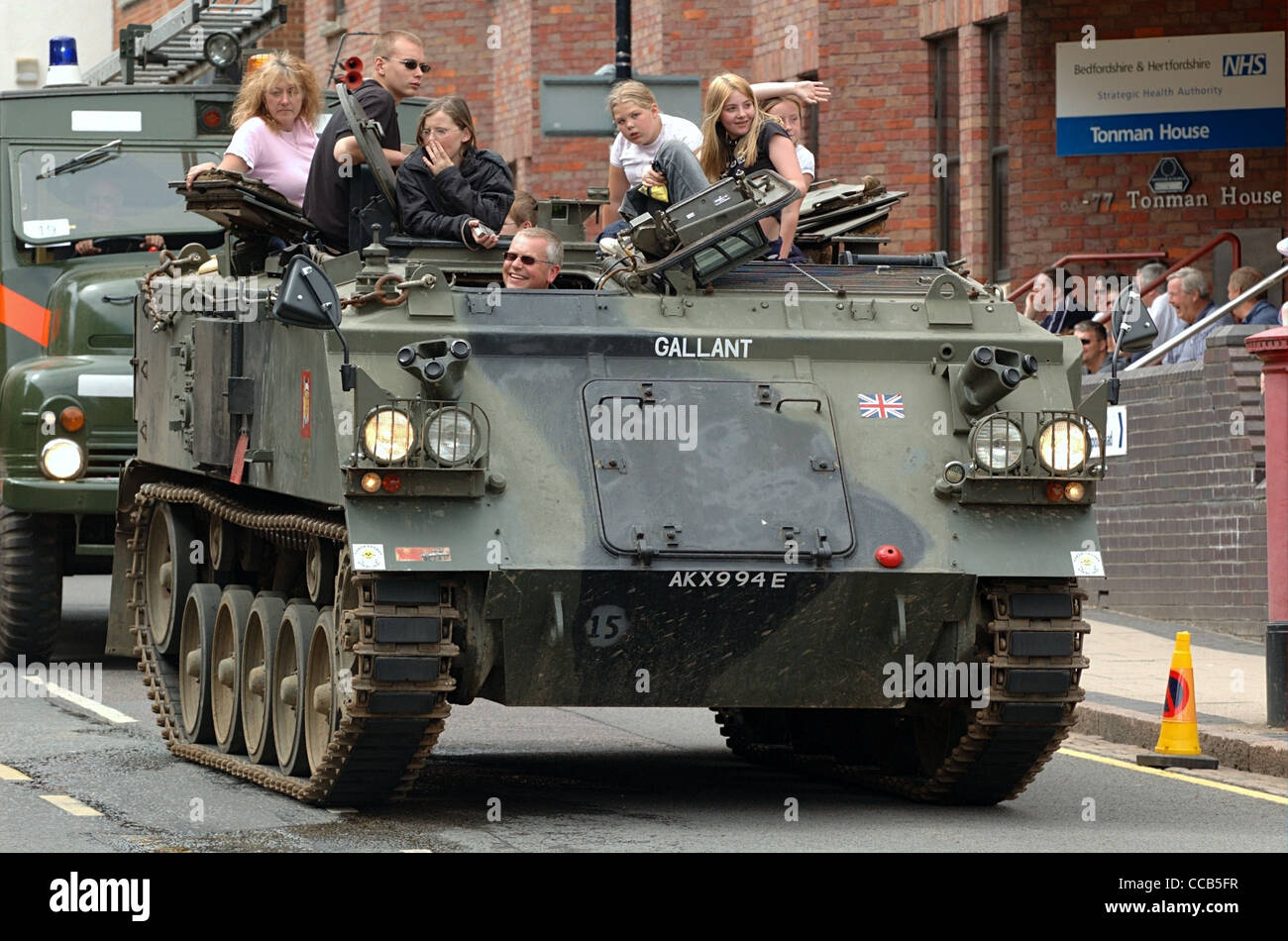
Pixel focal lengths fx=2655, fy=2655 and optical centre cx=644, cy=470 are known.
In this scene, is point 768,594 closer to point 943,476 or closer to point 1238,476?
point 943,476

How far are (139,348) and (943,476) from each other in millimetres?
5469

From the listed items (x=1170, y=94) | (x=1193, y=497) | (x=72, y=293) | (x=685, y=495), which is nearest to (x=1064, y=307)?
(x=1193, y=497)

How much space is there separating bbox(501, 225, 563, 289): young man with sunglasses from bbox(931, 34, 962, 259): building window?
1392 centimetres

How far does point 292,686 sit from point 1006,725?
2.88 meters

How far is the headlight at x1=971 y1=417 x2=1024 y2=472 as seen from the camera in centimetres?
961

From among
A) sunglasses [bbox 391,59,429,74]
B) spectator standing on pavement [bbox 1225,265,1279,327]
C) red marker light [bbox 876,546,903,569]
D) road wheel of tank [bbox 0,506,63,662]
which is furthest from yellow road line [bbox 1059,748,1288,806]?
road wheel of tank [bbox 0,506,63,662]

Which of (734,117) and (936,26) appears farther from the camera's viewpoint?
(936,26)

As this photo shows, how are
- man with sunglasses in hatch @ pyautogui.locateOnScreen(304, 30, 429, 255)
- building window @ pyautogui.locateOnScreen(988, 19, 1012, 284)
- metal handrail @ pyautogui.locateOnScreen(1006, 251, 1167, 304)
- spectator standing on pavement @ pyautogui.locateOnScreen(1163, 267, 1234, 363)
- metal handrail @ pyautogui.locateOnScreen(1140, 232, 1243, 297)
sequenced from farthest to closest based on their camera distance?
building window @ pyautogui.locateOnScreen(988, 19, 1012, 284) < metal handrail @ pyautogui.locateOnScreen(1006, 251, 1167, 304) < metal handrail @ pyautogui.locateOnScreen(1140, 232, 1243, 297) < spectator standing on pavement @ pyautogui.locateOnScreen(1163, 267, 1234, 363) < man with sunglasses in hatch @ pyautogui.locateOnScreen(304, 30, 429, 255)

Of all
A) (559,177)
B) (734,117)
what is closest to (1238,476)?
(734,117)

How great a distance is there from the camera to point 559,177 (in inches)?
1183

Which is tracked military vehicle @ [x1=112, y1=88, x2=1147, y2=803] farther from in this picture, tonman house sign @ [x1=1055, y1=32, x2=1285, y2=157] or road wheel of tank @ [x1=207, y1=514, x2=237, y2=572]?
tonman house sign @ [x1=1055, y1=32, x2=1285, y2=157]

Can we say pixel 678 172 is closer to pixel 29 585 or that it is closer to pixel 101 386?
pixel 101 386

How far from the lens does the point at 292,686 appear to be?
419 inches

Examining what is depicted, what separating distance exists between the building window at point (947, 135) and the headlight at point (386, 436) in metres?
15.1
